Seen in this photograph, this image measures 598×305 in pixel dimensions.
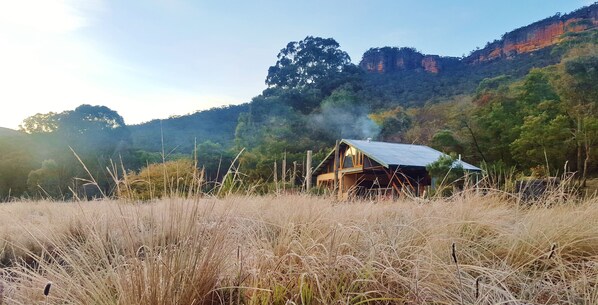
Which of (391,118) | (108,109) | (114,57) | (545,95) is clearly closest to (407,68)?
(391,118)

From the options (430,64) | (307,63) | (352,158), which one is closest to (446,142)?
(352,158)

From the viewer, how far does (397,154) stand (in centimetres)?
1705

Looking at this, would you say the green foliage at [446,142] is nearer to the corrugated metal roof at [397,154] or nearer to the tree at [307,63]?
the corrugated metal roof at [397,154]

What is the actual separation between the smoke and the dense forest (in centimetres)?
12

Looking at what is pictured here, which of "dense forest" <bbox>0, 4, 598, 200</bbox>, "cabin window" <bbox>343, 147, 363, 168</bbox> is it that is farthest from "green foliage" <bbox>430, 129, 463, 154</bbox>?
"cabin window" <bbox>343, 147, 363, 168</bbox>

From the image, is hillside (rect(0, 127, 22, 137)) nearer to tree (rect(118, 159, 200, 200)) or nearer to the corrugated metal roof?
the corrugated metal roof

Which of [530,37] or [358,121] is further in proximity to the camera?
[530,37]

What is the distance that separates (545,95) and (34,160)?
33.9 metres

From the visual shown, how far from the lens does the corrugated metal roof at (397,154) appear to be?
15539mm

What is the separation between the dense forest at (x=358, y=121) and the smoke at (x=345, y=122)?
12cm

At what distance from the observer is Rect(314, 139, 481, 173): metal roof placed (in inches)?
611

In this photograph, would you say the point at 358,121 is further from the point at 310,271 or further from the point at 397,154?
the point at 310,271

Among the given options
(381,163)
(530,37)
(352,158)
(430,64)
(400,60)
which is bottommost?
(352,158)

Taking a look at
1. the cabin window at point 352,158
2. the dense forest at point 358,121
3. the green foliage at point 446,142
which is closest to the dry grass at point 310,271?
the dense forest at point 358,121
